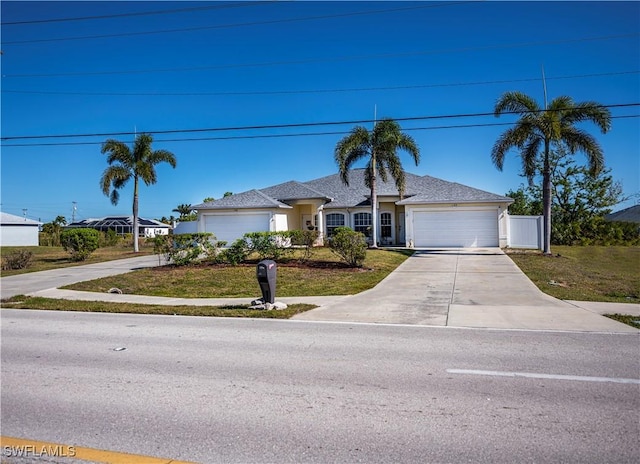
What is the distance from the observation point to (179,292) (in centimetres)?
1504

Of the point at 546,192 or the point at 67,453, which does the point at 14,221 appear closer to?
the point at 546,192

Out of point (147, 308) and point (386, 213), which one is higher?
point (386, 213)

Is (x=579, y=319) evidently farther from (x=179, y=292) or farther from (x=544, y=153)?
(x=544, y=153)

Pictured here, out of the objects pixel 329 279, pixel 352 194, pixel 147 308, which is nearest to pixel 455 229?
pixel 352 194

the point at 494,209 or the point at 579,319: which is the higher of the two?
the point at 494,209

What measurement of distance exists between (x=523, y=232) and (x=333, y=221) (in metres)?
11.7

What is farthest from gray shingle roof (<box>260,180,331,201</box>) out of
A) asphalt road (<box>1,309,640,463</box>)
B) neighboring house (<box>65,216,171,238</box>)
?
neighboring house (<box>65,216,171,238</box>)

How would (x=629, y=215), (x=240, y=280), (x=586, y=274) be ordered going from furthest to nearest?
1. (x=629, y=215)
2. (x=586, y=274)
3. (x=240, y=280)

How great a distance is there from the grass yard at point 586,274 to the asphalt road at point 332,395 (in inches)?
234

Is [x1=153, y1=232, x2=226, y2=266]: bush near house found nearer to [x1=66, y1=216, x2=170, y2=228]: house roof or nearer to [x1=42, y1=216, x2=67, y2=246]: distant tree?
[x1=42, y1=216, x2=67, y2=246]: distant tree

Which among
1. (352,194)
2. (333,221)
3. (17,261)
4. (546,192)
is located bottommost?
(17,261)

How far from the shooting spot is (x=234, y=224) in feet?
97.1

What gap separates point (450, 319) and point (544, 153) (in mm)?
16387

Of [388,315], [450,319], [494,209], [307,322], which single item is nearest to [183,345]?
[307,322]
